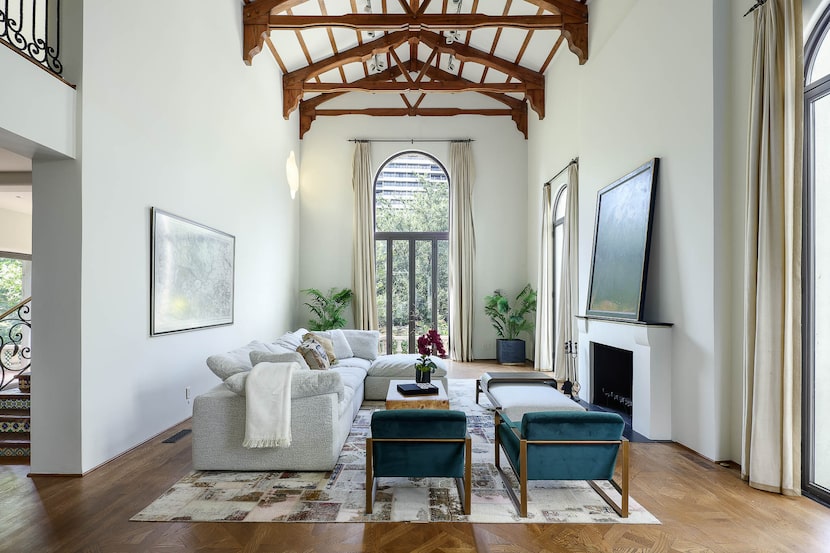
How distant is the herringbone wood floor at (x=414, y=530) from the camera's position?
2.64m

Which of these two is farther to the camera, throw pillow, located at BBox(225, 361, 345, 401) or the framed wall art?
the framed wall art

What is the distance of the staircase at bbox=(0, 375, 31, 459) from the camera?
411 cm

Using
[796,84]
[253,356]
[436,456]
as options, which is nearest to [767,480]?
[436,456]

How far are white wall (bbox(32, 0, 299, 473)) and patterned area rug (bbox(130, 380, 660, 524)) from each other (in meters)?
1.07

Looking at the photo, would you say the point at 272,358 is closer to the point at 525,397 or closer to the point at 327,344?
the point at 525,397

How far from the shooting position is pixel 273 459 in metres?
3.70

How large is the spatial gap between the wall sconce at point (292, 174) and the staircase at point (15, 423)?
18.0 feet

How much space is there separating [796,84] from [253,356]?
425 cm

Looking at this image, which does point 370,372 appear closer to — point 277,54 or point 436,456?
point 436,456

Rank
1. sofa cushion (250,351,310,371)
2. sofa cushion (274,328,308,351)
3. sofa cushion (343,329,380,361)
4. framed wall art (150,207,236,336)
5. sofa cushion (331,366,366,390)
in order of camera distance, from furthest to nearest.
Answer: sofa cushion (343,329,380,361) < sofa cushion (274,328,308,351) < sofa cushion (331,366,366,390) < framed wall art (150,207,236,336) < sofa cushion (250,351,310,371)

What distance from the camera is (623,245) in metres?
5.34

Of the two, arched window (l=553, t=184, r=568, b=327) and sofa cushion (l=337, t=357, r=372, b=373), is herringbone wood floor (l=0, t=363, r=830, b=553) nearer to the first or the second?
sofa cushion (l=337, t=357, r=372, b=373)

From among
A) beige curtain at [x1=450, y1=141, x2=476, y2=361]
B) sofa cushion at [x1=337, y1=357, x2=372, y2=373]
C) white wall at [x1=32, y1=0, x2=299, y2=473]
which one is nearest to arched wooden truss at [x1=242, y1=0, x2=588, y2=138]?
beige curtain at [x1=450, y1=141, x2=476, y2=361]

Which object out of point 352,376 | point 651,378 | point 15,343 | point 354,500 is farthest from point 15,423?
point 651,378
